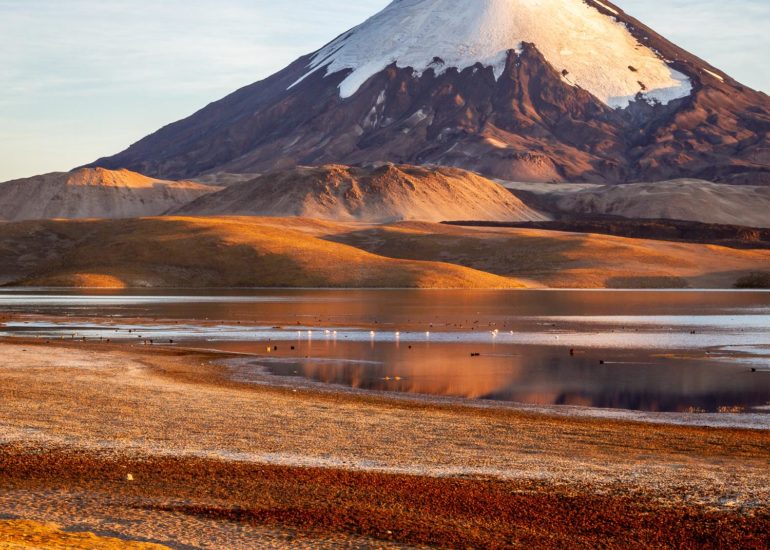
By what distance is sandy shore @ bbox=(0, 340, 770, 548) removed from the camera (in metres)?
15.3

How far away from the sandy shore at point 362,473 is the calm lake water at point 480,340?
7.30 m

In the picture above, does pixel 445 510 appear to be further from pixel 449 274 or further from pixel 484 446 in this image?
pixel 449 274

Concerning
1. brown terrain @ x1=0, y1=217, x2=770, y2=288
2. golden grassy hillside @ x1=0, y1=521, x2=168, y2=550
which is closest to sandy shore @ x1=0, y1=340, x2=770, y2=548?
golden grassy hillside @ x1=0, y1=521, x2=168, y2=550

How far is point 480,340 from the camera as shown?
56219mm

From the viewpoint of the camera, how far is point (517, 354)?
48.2 metres

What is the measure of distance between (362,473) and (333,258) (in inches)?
5034

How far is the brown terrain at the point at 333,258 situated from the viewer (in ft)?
457

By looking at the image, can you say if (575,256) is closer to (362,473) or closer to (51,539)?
(362,473)

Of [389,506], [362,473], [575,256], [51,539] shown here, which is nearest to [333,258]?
[575,256]

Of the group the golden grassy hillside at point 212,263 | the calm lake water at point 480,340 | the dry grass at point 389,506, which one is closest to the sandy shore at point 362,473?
the dry grass at point 389,506

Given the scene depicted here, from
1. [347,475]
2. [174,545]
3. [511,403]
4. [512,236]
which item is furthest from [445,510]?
[512,236]

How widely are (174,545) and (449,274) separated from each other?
125m

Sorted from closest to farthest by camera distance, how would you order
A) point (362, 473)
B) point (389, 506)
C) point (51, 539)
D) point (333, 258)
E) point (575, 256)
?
point (51, 539) → point (389, 506) → point (362, 473) → point (333, 258) → point (575, 256)

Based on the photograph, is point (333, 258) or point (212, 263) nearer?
point (212, 263)
